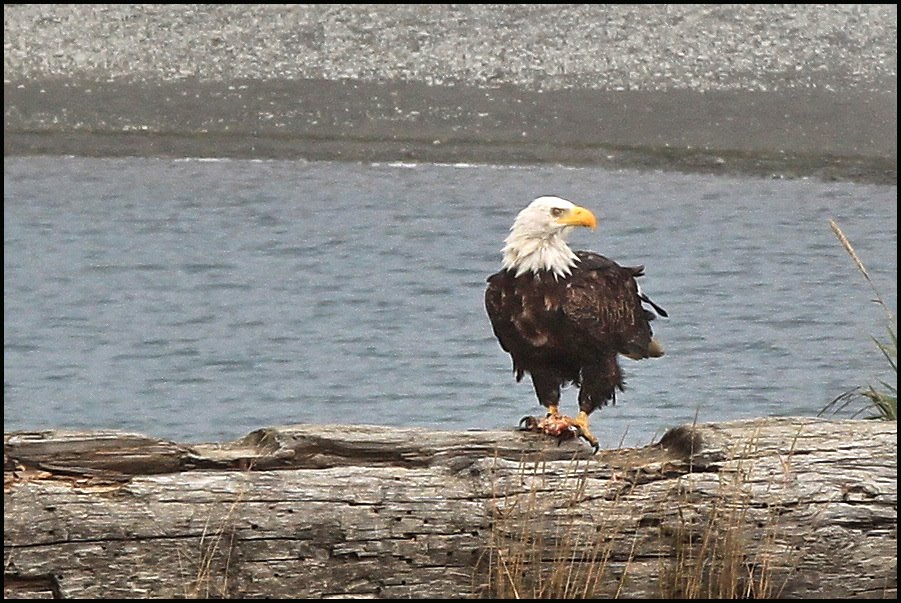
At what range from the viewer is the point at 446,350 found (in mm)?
9250

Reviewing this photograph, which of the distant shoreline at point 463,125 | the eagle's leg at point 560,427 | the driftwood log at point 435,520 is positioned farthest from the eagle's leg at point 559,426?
the distant shoreline at point 463,125

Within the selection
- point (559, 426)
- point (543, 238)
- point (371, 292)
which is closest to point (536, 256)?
point (543, 238)

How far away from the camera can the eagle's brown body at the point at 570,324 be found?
5223 millimetres

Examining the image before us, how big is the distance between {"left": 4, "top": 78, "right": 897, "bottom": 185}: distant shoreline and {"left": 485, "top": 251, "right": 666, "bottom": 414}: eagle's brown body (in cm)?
760

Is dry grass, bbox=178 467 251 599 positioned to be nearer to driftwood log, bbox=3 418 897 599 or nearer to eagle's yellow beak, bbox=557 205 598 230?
driftwood log, bbox=3 418 897 599

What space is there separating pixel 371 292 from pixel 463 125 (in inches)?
119

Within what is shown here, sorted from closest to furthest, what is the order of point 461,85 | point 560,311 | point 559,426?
point 559,426, point 560,311, point 461,85

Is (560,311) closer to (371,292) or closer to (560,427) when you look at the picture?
(560,427)

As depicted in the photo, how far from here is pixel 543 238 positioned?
211 inches

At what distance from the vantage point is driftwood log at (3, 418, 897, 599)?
4.29m

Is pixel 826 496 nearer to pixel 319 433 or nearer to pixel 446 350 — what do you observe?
pixel 319 433

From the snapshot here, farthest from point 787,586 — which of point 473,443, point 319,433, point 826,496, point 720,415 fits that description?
point 720,415

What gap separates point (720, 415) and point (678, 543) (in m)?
Answer: 3.61

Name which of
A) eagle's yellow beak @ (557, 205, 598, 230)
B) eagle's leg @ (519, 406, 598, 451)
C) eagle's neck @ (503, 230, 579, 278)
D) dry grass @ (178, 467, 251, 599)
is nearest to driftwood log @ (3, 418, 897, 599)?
dry grass @ (178, 467, 251, 599)
